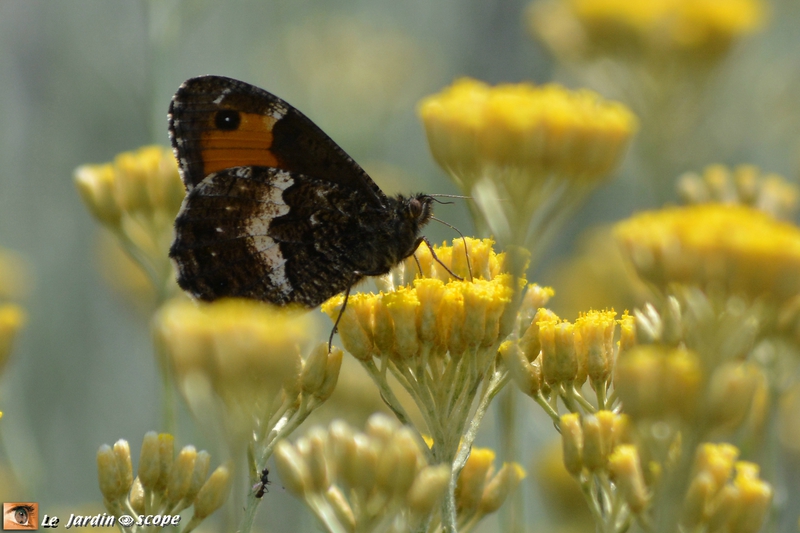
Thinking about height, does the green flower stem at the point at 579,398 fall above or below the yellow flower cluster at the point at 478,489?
above

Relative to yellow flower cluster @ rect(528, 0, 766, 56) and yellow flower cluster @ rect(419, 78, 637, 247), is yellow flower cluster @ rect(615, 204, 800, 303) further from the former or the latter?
yellow flower cluster @ rect(528, 0, 766, 56)

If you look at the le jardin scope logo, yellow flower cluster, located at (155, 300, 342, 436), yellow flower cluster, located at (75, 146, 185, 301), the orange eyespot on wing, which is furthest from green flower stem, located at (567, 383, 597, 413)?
yellow flower cluster, located at (75, 146, 185, 301)

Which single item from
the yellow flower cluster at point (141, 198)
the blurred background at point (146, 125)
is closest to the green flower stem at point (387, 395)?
the yellow flower cluster at point (141, 198)

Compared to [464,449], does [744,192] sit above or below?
above

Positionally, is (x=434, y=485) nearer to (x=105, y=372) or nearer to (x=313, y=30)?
(x=105, y=372)

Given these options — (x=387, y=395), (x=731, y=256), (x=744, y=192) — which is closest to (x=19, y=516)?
(x=387, y=395)

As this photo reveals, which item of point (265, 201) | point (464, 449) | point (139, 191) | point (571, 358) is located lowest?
point (464, 449)

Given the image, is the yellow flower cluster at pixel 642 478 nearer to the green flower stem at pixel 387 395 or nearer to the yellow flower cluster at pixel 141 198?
the green flower stem at pixel 387 395

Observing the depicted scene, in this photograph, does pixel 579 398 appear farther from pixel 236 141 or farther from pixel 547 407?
pixel 236 141
